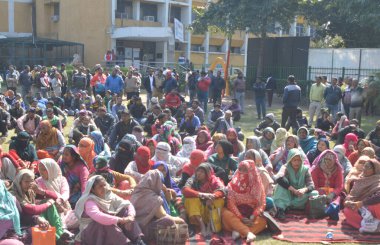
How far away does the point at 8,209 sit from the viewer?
17.4 feet

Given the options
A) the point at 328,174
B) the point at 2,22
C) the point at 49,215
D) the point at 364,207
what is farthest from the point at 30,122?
the point at 2,22

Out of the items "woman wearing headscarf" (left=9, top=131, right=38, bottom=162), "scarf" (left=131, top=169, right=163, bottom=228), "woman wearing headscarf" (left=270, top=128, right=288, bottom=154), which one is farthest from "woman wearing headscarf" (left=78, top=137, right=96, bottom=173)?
"woman wearing headscarf" (left=270, top=128, right=288, bottom=154)

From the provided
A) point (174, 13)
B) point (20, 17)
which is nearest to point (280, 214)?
point (174, 13)

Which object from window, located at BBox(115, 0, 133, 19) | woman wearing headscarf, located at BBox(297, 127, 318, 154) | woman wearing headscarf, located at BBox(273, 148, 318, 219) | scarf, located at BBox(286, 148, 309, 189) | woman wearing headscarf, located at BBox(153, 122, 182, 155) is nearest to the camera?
woman wearing headscarf, located at BBox(273, 148, 318, 219)

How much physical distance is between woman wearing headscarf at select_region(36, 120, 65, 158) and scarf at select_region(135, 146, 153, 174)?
2.37 metres

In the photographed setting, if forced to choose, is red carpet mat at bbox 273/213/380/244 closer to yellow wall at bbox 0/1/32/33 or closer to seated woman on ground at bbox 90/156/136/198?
seated woman on ground at bbox 90/156/136/198

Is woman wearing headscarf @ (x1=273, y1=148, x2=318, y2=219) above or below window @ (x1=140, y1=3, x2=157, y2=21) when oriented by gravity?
below

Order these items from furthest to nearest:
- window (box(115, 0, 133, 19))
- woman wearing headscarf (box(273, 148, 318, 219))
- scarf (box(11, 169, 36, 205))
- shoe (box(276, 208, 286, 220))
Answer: window (box(115, 0, 133, 19))
woman wearing headscarf (box(273, 148, 318, 219))
shoe (box(276, 208, 286, 220))
scarf (box(11, 169, 36, 205))

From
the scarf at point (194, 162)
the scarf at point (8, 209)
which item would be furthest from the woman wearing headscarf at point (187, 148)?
the scarf at point (8, 209)

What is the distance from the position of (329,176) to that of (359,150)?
1258 millimetres

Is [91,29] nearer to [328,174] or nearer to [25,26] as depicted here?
[25,26]

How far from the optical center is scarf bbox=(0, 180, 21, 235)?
526 cm

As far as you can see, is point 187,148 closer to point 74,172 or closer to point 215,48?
point 74,172

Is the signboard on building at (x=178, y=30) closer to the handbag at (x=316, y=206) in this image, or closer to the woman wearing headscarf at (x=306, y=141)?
the woman wearing headscarf at (x=306, y=141)
